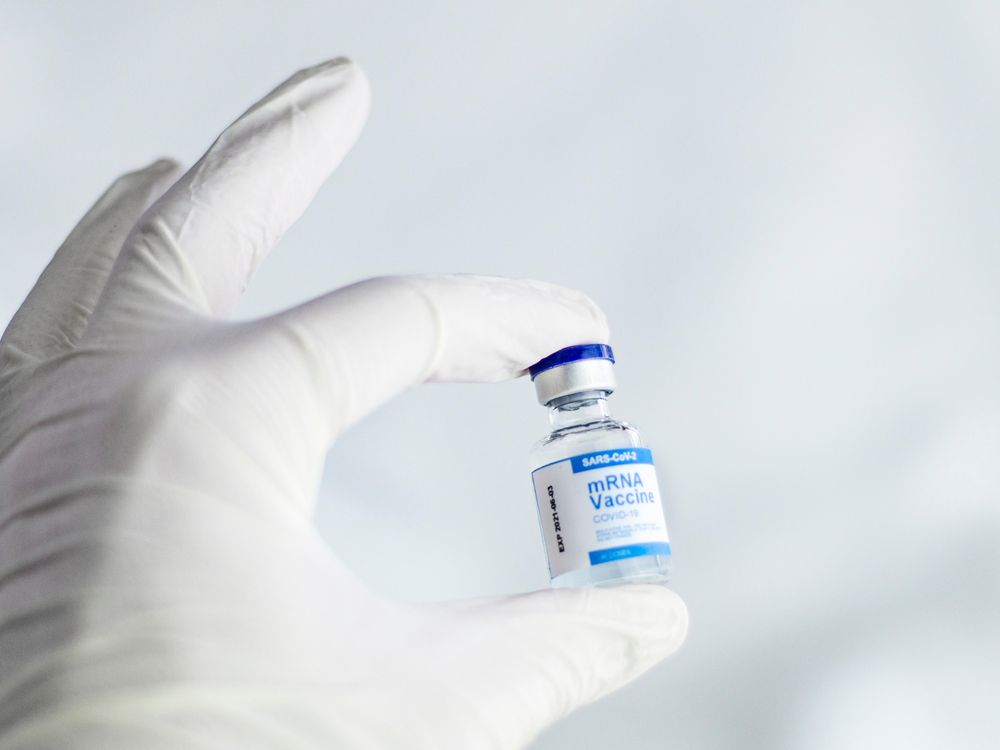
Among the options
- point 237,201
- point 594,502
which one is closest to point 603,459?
point 594,502

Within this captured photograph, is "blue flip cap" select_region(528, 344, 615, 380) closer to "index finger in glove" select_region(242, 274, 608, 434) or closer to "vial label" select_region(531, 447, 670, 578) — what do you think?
"index finger in glove" select_region(242, 274, 608, 434)

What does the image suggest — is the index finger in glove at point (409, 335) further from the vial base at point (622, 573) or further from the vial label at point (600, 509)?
the vial base at point (622, 573)

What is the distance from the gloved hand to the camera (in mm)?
892

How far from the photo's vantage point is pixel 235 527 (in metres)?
0.95

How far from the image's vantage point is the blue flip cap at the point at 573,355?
1.26 m

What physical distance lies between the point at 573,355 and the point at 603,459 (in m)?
0.16

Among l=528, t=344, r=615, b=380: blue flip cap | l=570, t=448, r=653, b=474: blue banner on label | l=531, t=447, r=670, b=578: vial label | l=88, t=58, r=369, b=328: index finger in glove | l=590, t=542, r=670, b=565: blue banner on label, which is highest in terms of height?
l=88, t=58, r=369, b=328: index finger in glove

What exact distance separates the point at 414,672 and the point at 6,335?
74cm

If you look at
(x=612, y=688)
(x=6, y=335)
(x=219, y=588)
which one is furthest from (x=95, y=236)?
(x=612, y=688)

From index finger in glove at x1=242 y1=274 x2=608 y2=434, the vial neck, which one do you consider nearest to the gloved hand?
index finger in glove at x1=242 y1=274 x2=608 y2=434

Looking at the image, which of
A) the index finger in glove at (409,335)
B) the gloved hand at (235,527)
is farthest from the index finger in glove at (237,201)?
the index finger in glove at (409,335)

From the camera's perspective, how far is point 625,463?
120cm

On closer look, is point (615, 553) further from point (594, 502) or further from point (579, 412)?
point (579, 412)

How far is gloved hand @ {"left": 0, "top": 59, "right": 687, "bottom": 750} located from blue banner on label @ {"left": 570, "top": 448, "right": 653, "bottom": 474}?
16 cm
